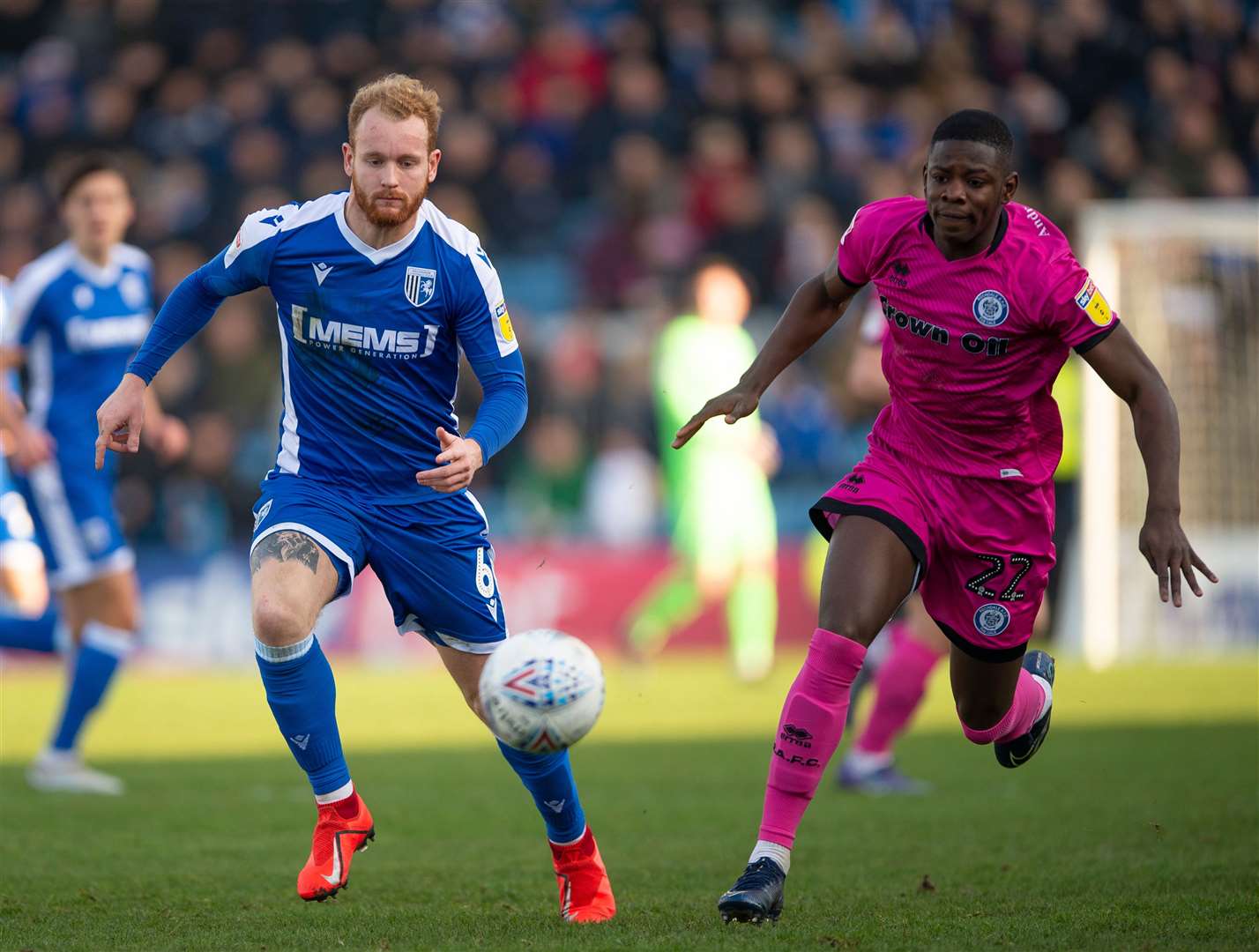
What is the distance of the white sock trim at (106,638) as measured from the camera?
8625mm

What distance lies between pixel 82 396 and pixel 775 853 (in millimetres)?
5084

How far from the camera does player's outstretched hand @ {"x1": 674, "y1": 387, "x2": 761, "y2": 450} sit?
5.46 meters

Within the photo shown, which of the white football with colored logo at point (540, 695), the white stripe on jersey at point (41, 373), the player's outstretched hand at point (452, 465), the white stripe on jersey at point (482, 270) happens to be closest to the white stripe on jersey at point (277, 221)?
the white stripe on jersey at point (482, 270)

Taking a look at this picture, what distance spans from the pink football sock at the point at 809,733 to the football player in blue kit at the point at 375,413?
623mm

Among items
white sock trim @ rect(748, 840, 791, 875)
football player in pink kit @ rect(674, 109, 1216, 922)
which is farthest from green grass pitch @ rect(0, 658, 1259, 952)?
football player in pink kit @ rect(674, 109, 1216, 922)

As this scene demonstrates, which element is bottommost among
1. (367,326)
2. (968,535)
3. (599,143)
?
(968,535)

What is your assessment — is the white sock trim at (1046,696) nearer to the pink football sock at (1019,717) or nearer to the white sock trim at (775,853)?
the pink football sock at (1019,717)

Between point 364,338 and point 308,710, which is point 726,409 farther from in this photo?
point 308,710

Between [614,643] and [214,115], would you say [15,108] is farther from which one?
[614,643]

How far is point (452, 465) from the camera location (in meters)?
4.86

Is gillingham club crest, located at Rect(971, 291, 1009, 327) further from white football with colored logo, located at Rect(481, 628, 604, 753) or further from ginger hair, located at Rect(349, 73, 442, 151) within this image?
ginger hair, located at Rect(349, 73, 442, 151)

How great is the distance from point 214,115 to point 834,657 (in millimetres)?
15810

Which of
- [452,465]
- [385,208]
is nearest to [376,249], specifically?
[385,208]

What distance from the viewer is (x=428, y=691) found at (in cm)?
1327
